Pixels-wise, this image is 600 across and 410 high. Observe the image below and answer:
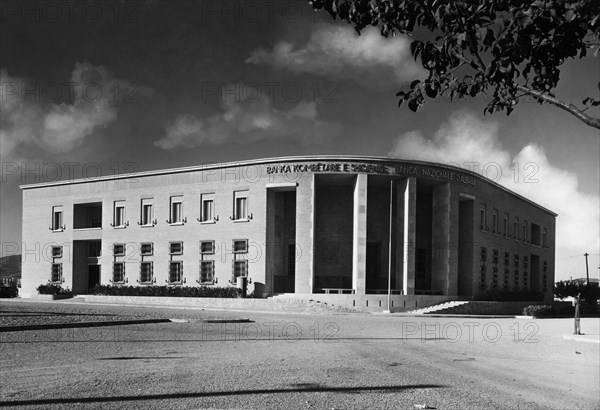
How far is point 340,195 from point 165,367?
41562 mm

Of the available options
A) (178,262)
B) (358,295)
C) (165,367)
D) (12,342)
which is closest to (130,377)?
(165,367)

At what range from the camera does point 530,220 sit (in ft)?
236

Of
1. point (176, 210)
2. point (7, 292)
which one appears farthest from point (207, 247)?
point (7, 292)

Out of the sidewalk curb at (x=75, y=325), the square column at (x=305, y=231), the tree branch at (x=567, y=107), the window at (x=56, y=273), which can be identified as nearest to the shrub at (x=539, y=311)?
the square column at (x=305, y=231)

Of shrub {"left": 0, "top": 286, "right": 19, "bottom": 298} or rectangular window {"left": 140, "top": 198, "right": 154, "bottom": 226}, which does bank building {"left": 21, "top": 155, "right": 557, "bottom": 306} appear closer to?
rectangular window {"left": 140, "top": 198, "right": 154, "bottom": 226}

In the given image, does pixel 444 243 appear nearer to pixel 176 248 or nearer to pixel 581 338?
pixel 176 248

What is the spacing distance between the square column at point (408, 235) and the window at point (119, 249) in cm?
2622

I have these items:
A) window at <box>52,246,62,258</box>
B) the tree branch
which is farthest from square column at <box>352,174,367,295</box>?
the tree branch

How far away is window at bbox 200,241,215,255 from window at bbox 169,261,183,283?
264 cm

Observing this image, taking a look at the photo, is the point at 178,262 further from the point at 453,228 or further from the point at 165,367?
the point at 165,367

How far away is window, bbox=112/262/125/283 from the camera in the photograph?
55.7m

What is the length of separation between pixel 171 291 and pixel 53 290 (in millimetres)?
14613

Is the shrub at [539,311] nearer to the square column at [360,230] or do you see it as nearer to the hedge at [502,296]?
the hedge at [502,296]

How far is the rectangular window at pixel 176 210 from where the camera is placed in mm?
53219
